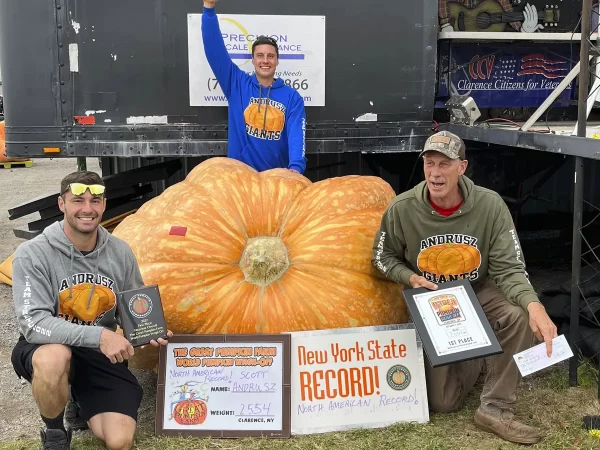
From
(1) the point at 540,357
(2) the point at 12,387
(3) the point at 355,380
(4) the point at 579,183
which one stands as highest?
(4) the point at 579,183

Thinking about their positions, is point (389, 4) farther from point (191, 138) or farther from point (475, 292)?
point (475, 292)

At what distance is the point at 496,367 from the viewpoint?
3475 millimetres

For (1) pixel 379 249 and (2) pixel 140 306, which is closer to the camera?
(2) pixel 140 306

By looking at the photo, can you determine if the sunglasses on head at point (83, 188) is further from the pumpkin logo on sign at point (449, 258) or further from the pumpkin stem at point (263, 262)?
the pumpkin logo on sign at point (449, 258)

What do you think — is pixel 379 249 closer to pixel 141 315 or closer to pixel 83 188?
pixel 141 315

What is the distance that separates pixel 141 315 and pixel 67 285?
0.36m

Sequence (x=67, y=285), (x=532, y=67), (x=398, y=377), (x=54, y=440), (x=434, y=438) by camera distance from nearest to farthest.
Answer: (x=54, y=440), (x=67, y=285), (x=434, y=438), (x=398, y=377), (x=532, y=67)

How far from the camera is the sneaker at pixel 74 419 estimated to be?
3488 mm

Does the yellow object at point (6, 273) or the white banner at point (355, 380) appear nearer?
the white banner at point (355, 380)

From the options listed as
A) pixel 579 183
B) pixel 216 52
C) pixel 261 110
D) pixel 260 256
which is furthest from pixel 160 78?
pixel 579 183

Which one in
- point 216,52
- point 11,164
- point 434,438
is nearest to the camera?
point 434,438

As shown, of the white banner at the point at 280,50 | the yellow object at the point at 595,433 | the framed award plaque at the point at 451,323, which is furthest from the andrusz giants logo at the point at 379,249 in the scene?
the white banner at the point at 280,50

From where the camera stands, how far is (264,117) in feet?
15.3

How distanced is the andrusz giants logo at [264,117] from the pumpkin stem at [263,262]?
3.79 feet
